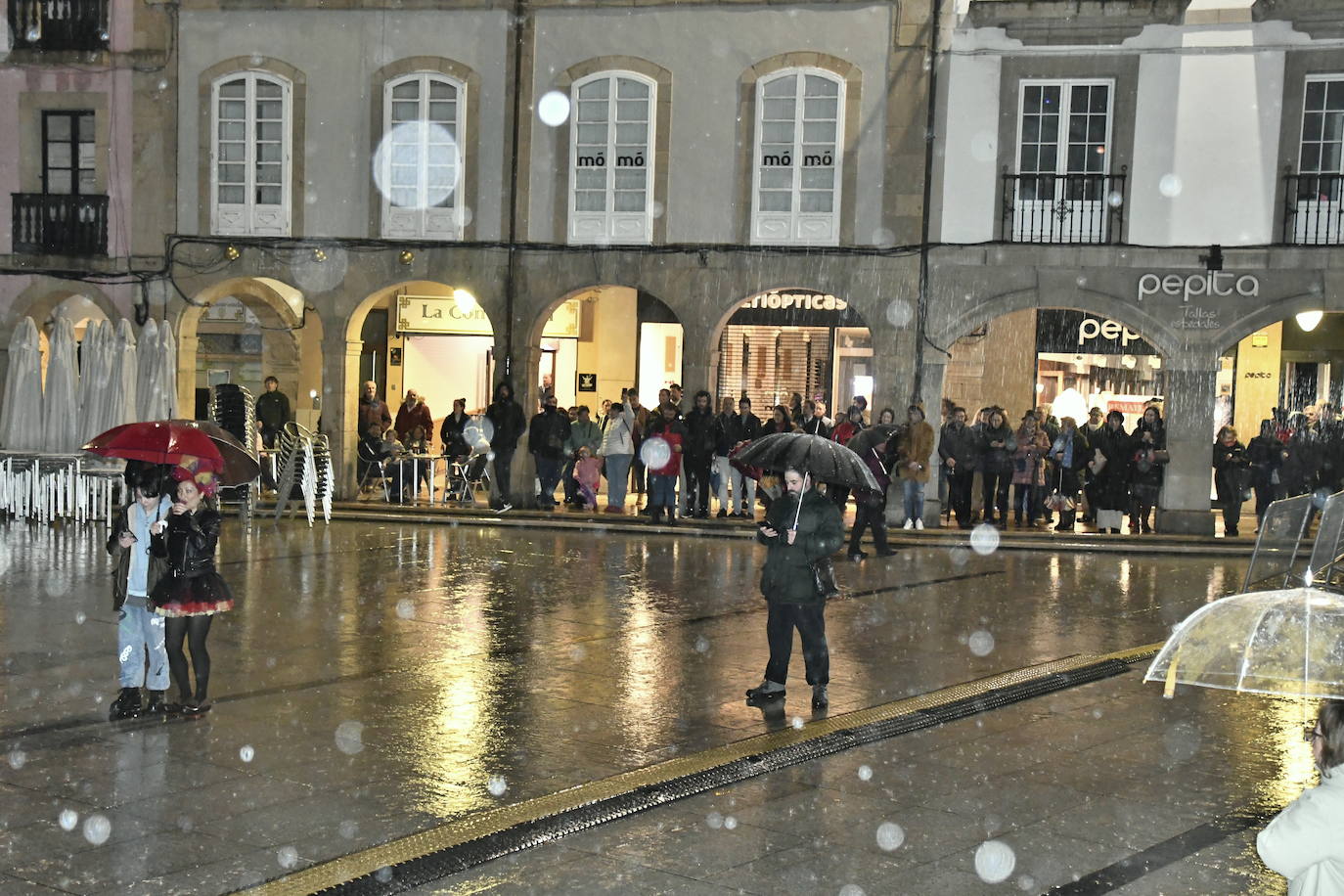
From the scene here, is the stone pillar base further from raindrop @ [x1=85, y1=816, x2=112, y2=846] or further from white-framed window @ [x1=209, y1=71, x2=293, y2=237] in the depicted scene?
raindrop @ [x1=85, y1=816, x2=112, y2=846]

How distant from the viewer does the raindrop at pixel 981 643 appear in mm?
12039

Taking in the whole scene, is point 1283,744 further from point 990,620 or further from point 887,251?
point 887,251

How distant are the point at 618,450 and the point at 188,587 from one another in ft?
45.7

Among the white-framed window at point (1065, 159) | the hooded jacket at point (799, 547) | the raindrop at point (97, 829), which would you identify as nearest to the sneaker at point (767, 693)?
the hooded jacket at point (799, 547)

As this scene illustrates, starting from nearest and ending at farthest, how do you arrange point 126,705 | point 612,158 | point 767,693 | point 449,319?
point 126,705 → point 767,693 → point 612,158 → point 449,319

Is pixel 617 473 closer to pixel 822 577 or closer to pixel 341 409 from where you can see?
pixel 341 409

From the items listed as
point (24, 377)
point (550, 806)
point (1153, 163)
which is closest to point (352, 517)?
point (24, 377)

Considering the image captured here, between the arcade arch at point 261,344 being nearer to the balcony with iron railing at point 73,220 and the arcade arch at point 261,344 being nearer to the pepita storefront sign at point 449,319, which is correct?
the pepita storefront sign at point 449,319

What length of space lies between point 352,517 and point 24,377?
466 cm

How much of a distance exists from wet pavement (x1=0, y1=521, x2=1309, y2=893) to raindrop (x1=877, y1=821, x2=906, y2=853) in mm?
54

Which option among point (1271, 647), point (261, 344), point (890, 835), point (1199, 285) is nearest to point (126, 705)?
point (890, 835)

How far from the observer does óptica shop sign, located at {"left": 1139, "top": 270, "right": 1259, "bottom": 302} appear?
22.5 metres

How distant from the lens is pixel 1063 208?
23.0 meters

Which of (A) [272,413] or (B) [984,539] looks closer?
(B) [984,539]
